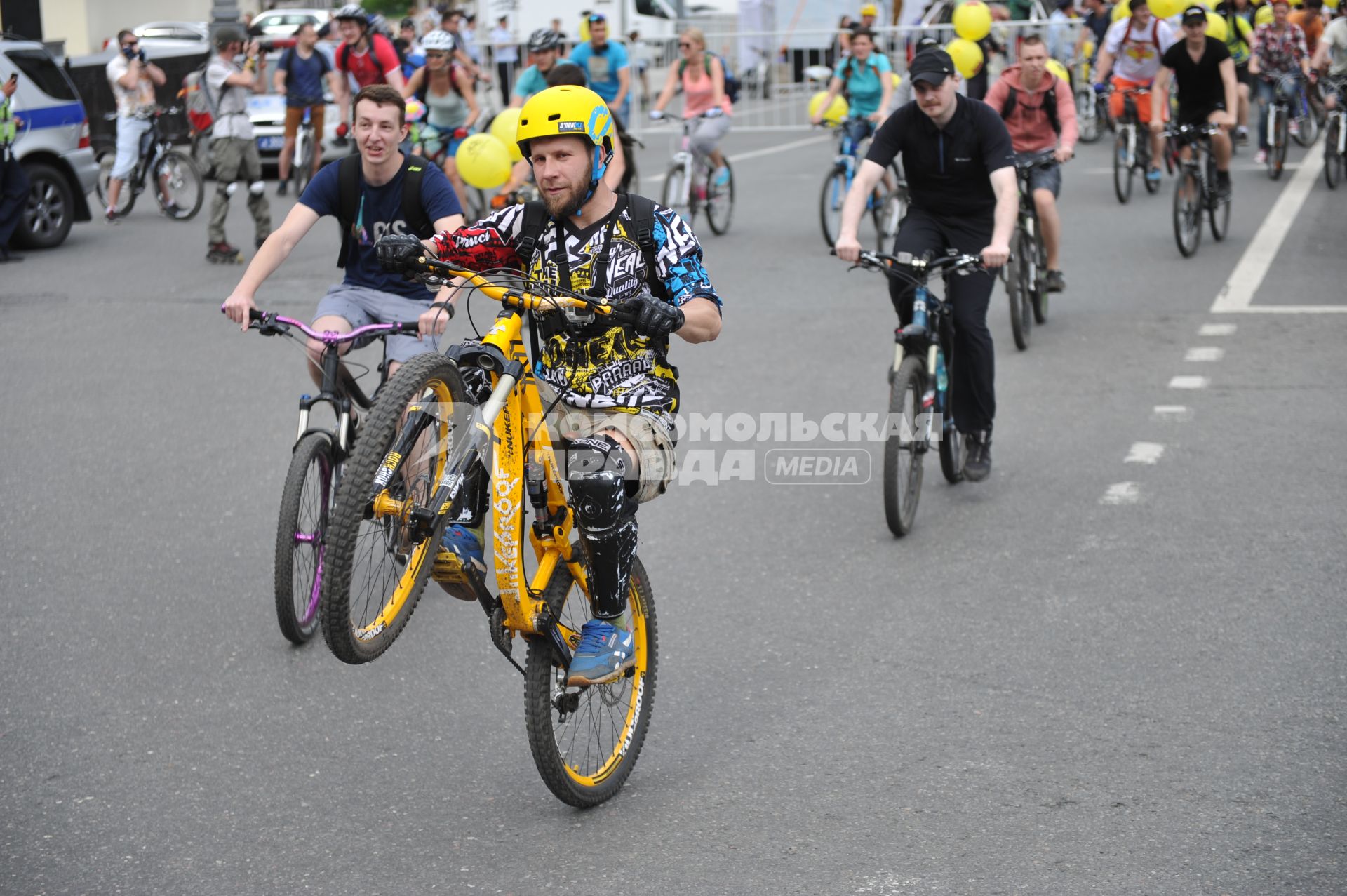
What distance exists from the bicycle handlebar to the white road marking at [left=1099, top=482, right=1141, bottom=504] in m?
3.49

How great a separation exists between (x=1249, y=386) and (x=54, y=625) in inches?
271

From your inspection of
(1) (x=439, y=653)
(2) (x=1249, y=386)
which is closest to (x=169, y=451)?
(1) (x=439, y=653)

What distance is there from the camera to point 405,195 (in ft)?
20.6

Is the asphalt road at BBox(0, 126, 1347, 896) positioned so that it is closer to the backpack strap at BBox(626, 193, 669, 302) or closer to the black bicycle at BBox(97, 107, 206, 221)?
the backpack strap at BBox(626, 193, 669, 302)

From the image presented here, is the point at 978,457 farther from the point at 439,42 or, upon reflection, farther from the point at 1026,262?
the point at 439,42

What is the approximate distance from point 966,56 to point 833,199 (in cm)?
213

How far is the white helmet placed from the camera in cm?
1471

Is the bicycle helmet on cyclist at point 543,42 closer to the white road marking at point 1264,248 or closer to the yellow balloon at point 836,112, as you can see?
the yellow balloon at point 836,112

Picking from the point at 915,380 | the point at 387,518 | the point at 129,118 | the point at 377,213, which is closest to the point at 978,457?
the point at 915,380

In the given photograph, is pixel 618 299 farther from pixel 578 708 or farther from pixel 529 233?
pixel 578 708

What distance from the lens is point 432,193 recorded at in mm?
6293

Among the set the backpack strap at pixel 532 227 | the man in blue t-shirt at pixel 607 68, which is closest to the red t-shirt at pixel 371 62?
the man in blue t-shirt at pixel 607 68

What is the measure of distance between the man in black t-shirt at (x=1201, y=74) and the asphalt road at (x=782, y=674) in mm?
3864

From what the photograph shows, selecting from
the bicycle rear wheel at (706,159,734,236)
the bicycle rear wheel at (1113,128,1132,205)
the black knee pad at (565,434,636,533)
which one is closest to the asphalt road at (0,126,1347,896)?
the black knee pad at (565,434,636,533)
